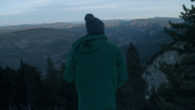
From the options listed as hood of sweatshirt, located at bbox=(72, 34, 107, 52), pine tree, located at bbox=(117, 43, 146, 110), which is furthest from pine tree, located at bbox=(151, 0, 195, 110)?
pine tree, located at bbox=(117, 43, 146, 110)

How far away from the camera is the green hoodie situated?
2.36m

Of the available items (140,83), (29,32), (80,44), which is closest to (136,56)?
(140,83)

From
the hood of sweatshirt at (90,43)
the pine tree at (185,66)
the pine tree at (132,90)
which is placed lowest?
the pine tree at (132,90)

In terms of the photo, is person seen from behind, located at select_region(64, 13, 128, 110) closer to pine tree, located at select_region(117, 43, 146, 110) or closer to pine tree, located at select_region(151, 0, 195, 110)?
pine tree, located at select_region(151, 0, 195, 110)

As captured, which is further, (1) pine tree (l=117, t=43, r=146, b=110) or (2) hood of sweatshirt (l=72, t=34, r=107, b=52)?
(1) pine tree (l=117, t=43, r=146, b=110)

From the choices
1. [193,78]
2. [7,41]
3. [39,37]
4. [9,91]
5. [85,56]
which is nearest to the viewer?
[85,56]

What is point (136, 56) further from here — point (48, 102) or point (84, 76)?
point (84, 76)

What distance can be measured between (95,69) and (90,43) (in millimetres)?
297

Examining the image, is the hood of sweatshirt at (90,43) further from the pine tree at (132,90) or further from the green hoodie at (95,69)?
the pine tree at (132,90)

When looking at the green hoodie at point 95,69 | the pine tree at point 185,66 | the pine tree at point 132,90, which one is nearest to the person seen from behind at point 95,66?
the green hoodie at point 95,69

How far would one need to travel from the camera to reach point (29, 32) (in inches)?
6560

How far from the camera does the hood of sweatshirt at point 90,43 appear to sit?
235 centimetres

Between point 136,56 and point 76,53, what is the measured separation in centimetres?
2083

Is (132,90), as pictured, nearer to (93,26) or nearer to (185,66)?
(185,66)
